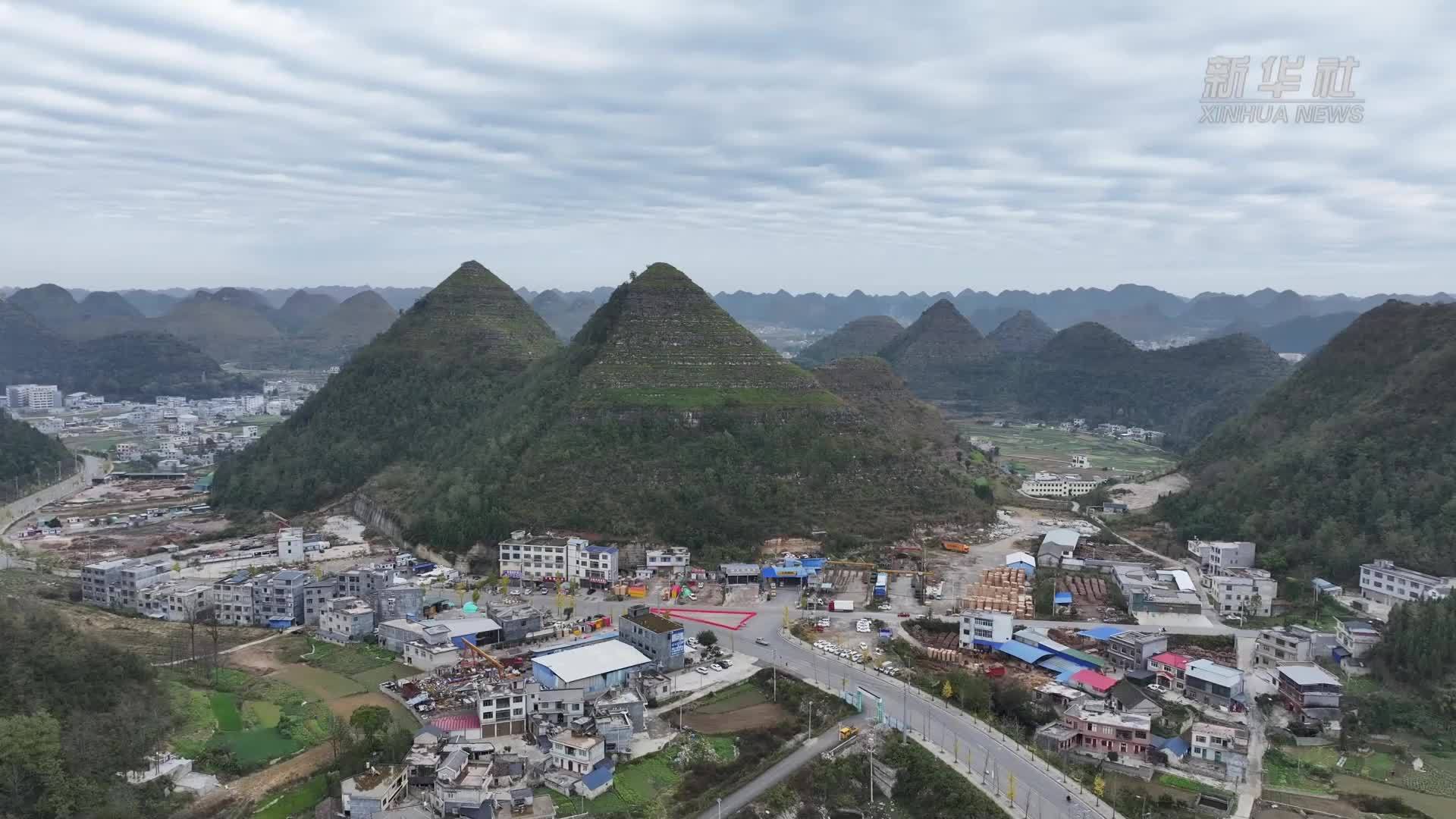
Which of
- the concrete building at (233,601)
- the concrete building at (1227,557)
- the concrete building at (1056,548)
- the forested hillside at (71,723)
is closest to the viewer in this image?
the forested hillside at (71,723)

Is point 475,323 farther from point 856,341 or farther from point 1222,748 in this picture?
point 856,341

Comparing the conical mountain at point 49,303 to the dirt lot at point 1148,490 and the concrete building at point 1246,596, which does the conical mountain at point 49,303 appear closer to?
the dirt lot at point 1148,490

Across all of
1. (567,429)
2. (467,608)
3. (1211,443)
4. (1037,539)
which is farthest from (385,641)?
(1211,443)

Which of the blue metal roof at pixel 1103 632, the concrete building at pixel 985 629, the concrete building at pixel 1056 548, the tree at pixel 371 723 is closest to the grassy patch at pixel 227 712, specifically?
the tree at pixel 371 723

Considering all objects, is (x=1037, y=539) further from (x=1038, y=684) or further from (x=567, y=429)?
(x=567, y=429)

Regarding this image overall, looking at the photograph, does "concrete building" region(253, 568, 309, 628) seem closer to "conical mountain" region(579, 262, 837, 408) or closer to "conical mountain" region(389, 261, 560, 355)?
"conical mountain" region(579, 262, 837, 408)

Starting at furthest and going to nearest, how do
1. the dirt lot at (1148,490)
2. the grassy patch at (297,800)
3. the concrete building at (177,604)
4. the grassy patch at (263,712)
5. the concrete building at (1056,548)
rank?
the dirt lot at (1148,490) → the concrete building at (1056,548) → the concrete building at (177,604) → the grassy patch at (263,712) → the grassy patch at (297,800)

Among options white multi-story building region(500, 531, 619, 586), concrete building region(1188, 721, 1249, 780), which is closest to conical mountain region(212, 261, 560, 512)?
white multi-story building region(500, 531, 619, 586)
